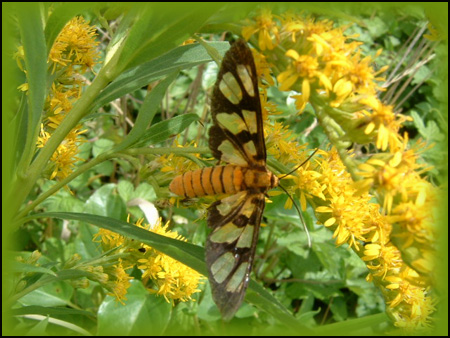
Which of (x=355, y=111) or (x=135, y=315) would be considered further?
(x=135, y=315)

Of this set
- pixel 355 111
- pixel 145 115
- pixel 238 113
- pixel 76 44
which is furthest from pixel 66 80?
pixel 355 111

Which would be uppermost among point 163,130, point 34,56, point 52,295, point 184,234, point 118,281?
point 34,56

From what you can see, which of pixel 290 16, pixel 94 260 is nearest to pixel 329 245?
pixel 94 260

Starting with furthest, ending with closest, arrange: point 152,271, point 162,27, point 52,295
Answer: point 52,295
point 152,271
point 162,27

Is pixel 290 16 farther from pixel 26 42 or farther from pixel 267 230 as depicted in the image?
pixel 267 230

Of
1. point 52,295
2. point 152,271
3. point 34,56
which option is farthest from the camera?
point 52,295

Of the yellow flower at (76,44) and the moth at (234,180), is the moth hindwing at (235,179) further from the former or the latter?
the yellow flower at (76,44)

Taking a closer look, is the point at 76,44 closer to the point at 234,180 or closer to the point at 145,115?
the point at 145,115
